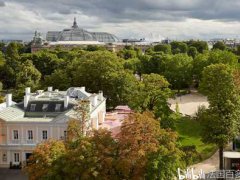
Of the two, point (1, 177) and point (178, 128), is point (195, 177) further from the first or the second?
point (178, 128)

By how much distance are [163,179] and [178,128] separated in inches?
1133

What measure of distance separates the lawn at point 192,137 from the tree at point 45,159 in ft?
61.5

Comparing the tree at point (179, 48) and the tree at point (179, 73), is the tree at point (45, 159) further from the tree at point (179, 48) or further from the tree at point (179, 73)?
the tree at point (179, 48)

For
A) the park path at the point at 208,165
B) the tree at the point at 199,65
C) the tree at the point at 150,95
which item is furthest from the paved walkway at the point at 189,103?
the park path at the point at 208,165

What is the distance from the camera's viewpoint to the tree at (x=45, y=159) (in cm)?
2823

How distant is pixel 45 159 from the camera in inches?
1122

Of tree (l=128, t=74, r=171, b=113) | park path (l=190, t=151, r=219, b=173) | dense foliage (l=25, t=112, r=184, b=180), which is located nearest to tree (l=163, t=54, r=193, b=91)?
tree (l=128, t=74, r=171, b=113)

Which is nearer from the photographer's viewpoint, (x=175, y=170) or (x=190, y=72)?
(x=175, y=170)

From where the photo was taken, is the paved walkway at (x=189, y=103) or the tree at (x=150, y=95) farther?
the paved walkway at (x=189, y=103)

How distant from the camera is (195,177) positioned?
3634cm

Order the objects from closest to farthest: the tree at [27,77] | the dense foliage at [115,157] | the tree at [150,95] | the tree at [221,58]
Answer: the dense foliage at [115,157]
the tree at [150,95]
the tree at [27,77]
the tree at [221,58]

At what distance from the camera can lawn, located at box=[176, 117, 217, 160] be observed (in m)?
45.1

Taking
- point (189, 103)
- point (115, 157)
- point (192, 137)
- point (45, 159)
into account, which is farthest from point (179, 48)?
point (45, 159)

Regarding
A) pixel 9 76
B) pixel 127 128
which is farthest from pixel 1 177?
pixel 9 76
